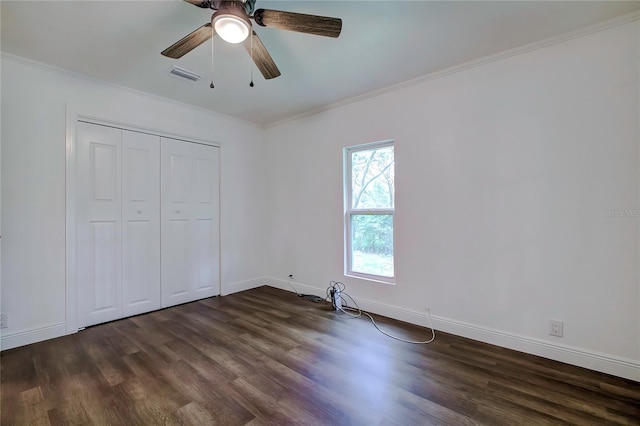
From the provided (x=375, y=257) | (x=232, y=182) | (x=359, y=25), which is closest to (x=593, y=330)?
(x=375, y=257)

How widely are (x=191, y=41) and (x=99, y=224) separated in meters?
2.19

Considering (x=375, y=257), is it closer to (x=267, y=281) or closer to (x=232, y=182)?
(x=267, y=281)

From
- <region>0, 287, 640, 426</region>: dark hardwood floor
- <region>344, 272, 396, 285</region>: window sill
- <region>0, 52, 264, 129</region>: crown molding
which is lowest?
<region>0, 287, 640, 426</region>: dark hardwood floor

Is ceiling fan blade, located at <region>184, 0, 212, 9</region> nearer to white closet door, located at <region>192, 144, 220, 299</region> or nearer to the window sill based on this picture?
white closet door, located at <region>192, 144, 220, 299</region>

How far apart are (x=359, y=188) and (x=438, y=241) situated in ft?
3.67

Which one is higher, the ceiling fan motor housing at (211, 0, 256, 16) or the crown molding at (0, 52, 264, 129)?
the crown molding at (0, 52, 264, 129)

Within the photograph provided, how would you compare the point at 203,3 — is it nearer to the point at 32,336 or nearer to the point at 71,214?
the point at 71,214

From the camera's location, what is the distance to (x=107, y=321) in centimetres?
290

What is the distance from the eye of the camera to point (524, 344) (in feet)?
7.42

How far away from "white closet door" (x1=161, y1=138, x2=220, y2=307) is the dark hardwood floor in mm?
821

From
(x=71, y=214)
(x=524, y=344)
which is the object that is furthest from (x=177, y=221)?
(x=524, y=344)

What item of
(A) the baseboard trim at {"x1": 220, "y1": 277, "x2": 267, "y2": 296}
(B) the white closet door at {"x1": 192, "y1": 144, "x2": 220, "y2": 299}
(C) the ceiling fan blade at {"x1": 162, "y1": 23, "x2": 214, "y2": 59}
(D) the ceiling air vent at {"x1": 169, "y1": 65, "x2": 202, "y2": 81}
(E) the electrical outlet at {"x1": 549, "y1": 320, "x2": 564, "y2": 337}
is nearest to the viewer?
(C) the ceiling fan blade at {"x1": 162, "y1": 23, "x2": 214, "y2": 59}

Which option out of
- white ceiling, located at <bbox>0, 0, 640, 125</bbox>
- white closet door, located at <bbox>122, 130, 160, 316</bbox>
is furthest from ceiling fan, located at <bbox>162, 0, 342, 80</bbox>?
white closet door, located at <bbox>122, 130, 160, 316</bbox>

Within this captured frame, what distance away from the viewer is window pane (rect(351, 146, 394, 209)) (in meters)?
3.12
